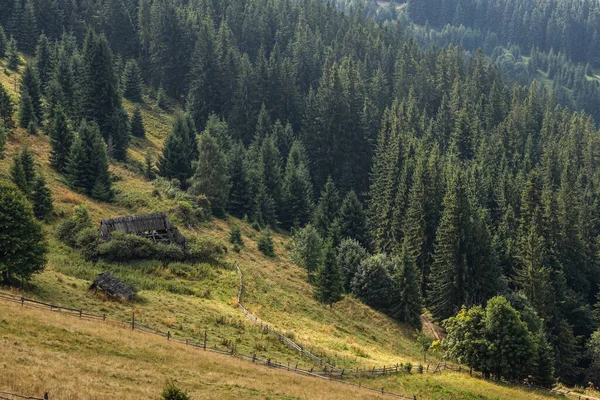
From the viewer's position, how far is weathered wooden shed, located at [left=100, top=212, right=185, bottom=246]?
63.2 meters

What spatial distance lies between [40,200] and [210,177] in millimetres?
30860

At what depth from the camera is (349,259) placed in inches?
3137

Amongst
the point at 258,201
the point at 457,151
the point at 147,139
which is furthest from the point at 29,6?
the point at 457,151

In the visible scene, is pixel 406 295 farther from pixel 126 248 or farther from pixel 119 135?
pixel 119 135

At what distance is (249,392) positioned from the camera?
34281 mm

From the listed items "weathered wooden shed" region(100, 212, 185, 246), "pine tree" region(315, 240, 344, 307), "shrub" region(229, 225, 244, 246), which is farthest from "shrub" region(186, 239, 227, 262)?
"pine tree" region(315, 240, 344, 307)

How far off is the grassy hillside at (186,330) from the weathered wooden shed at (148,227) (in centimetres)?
450

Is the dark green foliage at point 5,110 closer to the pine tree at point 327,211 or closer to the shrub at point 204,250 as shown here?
the shrub at point 204,250

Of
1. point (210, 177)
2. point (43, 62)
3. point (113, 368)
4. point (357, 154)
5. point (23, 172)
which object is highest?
point (43, 62)

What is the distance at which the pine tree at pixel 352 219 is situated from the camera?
→ 309 feet

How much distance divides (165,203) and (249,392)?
50.1 metres

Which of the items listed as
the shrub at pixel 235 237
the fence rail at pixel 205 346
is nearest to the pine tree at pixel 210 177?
the shrub at pixel 235 237

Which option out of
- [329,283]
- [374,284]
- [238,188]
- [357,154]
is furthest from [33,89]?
[357,154]

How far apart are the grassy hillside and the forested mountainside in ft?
14.4
